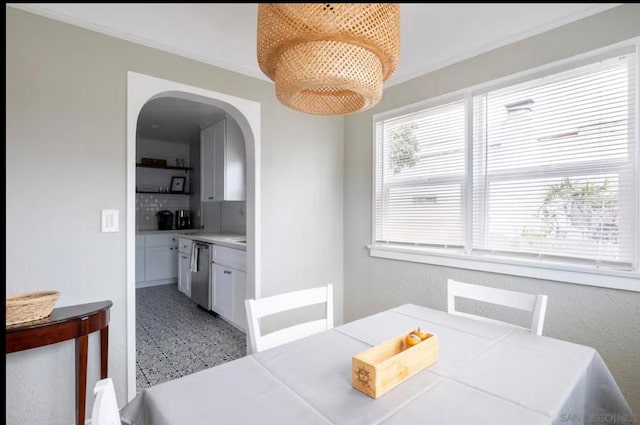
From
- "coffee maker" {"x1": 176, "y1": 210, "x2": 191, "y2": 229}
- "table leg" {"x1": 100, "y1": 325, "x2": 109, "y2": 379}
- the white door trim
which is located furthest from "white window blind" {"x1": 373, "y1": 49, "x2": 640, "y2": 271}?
"coffee maker" {"x1": 176, "y1": 210, "x2": 191, "y2": 229}

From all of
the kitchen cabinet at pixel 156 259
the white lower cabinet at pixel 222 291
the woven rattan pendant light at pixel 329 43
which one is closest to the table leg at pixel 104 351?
the white lower cabinet at pixel 222 291

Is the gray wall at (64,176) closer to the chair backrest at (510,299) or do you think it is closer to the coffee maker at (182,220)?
the chair backrest at (510,299)

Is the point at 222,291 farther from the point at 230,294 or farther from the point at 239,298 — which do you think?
the point at 239,298

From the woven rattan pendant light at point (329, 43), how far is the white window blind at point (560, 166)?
1297mm

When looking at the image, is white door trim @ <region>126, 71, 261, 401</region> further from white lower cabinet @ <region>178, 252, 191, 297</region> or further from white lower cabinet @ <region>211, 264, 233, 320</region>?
white lower cabinet @ <region>178, 252, 191, 297</region>

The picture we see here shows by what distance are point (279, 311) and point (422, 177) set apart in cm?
157

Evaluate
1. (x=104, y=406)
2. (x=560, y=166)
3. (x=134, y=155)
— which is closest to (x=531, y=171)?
A: (x=560, y=166)

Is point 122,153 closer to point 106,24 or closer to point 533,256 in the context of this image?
point 106,24

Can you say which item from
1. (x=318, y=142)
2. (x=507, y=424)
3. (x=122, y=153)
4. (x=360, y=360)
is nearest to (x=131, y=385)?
(x=122, y=153)

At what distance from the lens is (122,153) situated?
197 centimetres

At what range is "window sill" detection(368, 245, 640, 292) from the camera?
1.68m

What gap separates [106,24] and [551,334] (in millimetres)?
3071

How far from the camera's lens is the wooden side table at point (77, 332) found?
1479 millimetres

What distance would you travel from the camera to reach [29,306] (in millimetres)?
1510
